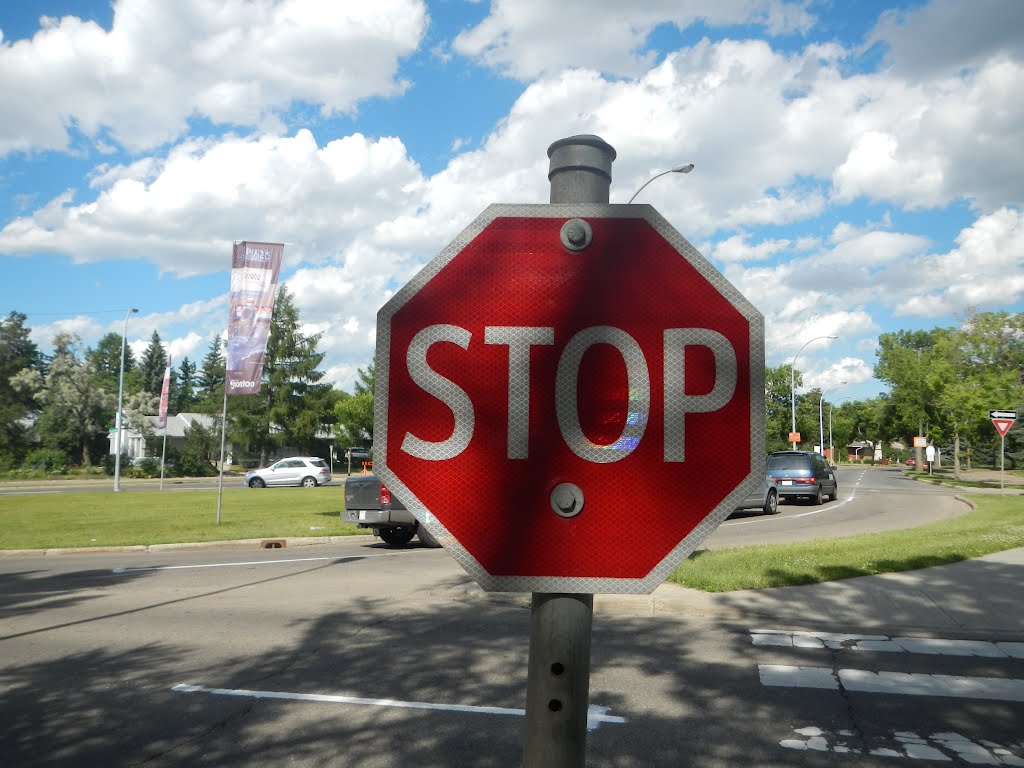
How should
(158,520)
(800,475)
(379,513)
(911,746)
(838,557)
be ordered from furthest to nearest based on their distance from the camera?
1. (800,475)
2. (158,520)
3. (379,513)
4. (838,557)
5. (911,746)

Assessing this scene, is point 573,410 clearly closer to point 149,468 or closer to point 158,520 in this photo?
point 158,520

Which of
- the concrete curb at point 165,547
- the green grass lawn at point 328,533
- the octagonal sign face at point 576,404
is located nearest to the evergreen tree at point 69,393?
the green grass lawn at point 328,533

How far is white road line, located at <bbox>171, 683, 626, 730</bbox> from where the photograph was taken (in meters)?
5.48

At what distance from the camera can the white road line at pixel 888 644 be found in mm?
7332

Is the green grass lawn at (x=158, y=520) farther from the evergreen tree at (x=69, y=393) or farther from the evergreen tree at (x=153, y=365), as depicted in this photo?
the evergreen tree at (x=153, y=365)

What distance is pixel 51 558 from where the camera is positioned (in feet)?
49.3

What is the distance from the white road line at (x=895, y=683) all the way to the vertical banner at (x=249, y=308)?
1389 centimetres

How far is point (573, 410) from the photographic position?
156 cm

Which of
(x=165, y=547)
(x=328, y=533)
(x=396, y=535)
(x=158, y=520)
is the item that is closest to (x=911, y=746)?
(x=396, y=535)

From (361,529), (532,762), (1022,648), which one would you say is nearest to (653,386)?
(532,762)

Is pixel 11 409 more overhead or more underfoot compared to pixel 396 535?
more overhead

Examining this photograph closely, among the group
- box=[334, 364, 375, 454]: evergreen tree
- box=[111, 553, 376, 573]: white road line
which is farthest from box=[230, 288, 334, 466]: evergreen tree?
box=[111, 553, 376, 573]: white road line

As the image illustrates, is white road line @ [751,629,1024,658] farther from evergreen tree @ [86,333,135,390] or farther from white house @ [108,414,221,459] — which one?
evergreen tree @ [86,333,135,390]

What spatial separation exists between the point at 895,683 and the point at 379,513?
36.2ft
